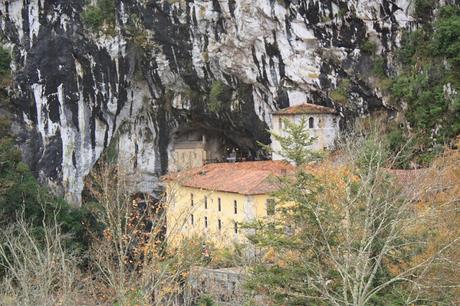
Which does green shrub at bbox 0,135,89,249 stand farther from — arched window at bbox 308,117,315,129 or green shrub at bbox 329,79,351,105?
green shrub at bbox 329,79,351,105

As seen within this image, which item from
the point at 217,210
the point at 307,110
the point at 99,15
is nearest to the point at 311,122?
the point at 307,110

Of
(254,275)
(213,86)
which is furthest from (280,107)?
(254,275)

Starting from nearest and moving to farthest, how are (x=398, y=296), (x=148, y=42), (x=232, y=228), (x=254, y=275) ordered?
1. (x=398, y=296)
2. (x=254, y=275)
3. (x=232, y=228)
4. (x=148, y=42)

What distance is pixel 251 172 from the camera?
4116 cm

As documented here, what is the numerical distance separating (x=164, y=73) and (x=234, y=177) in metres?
8.93

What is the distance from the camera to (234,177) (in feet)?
137

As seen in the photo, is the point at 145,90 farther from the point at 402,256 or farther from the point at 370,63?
the point at 402,256

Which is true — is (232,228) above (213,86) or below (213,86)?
below

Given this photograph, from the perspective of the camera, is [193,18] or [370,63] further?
[193,18]

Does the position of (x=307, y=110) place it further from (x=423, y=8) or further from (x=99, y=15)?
(x=99, y=15)

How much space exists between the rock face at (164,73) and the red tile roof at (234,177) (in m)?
2.32

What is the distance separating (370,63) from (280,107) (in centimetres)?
543

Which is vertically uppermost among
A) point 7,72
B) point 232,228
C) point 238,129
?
point 7,72

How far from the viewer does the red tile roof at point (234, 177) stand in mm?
38812
